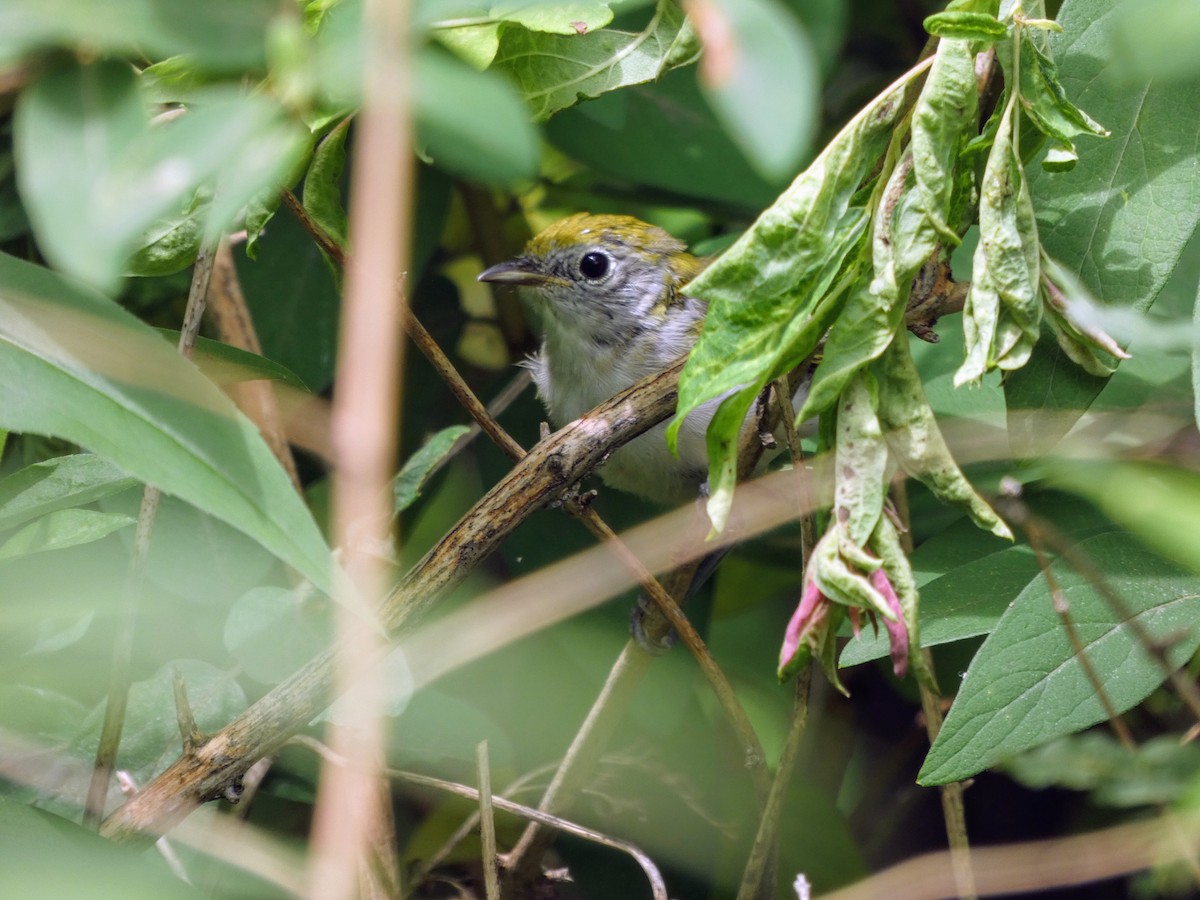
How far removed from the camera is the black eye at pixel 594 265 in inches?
131

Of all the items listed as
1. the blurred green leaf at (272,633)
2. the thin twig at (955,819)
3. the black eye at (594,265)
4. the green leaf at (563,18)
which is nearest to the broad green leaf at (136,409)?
the green leaf at (563,18)

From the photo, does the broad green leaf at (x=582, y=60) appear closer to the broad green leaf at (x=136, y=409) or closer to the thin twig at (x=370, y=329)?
the broad green leaf at (x=136, y=409)

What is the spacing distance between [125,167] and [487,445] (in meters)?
2.15

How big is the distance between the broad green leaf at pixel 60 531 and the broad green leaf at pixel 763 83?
1253mm

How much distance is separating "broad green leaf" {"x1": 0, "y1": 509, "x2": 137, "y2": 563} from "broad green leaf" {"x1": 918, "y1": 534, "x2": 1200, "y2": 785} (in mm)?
1158

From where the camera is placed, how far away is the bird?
315cm

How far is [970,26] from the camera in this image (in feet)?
4.33

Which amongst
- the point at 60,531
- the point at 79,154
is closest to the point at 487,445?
the point at 60,531

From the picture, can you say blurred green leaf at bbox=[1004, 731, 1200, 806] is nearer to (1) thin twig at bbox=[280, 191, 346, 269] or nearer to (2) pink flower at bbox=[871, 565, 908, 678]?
(2) pink flower at bbox=[871, 565, 908, 678]

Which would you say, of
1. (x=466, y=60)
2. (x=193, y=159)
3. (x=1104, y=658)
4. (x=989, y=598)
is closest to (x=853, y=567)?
(x=1104, y=658)

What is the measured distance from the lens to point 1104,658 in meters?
1.56

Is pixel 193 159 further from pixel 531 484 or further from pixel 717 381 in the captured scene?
pixel 531 484

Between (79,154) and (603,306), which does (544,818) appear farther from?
(603,306)

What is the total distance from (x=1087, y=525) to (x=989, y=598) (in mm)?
274
